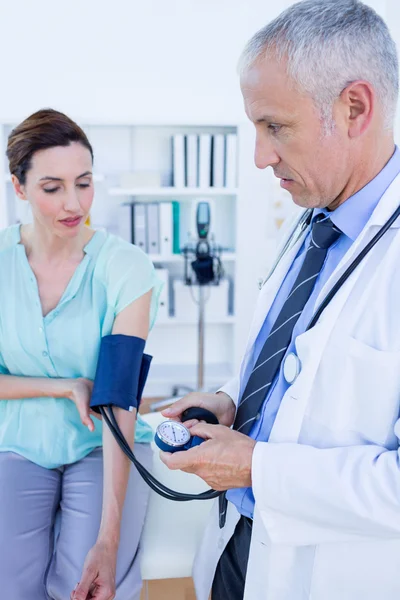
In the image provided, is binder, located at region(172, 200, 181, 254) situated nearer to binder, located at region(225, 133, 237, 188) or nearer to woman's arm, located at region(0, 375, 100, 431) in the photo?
binder, located at region(225, 133, 237, 188)

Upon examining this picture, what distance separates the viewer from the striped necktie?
98 centimetres

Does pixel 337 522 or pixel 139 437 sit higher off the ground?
pixel 337 522

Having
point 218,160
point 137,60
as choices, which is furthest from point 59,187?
point 137,60

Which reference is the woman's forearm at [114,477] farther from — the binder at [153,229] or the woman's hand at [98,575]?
the binder at [153,229]

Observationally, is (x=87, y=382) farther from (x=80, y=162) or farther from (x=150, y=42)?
(x=150, y=42)

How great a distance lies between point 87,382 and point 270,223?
250cm

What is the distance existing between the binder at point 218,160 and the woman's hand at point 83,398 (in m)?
2.27

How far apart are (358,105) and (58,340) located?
35.0 inches

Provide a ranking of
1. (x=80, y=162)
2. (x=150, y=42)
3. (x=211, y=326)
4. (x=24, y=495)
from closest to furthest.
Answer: (x=24, y=495) → (x=80, y=162) → (x=150, y=42) → (x=211, y=326)

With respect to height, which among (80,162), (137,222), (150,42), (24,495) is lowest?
(24,495)

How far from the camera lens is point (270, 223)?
362 centimetres

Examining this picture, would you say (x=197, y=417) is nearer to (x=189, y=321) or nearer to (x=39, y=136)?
(x=39, y=136)

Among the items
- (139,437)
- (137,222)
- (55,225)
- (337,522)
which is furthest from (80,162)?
(137,222)

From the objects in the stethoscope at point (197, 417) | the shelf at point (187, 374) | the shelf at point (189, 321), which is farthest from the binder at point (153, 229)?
the stethoscope at point (197, 417)
